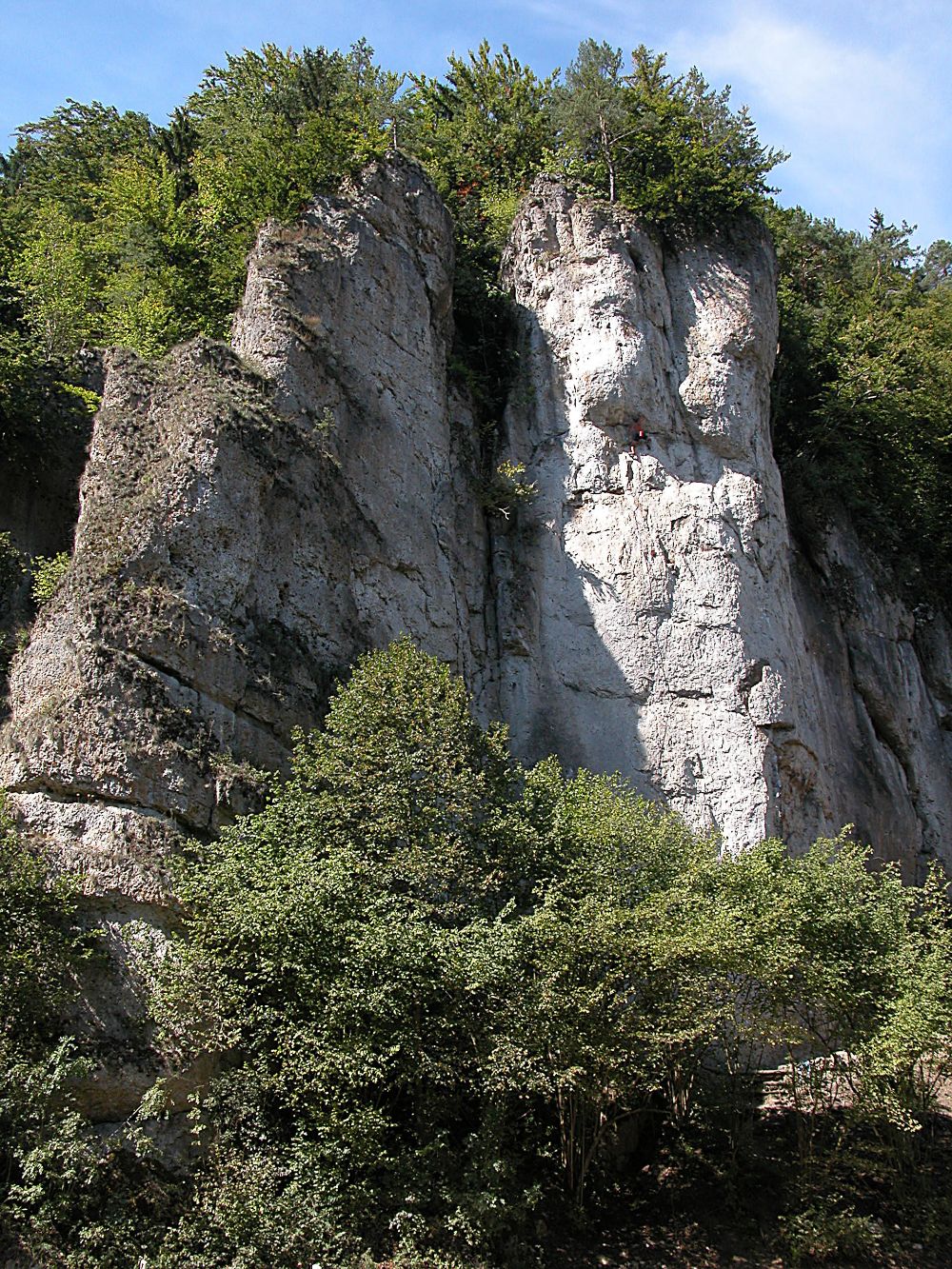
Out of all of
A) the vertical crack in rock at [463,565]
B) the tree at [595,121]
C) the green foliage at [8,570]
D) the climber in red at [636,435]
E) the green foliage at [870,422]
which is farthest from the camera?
the green foliage at [870,422]

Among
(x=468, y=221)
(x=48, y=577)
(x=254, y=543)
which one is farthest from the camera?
(x=468, y=221)

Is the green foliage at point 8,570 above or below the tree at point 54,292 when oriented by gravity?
below

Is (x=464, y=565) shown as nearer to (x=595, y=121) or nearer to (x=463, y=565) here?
(x=463, y=565)

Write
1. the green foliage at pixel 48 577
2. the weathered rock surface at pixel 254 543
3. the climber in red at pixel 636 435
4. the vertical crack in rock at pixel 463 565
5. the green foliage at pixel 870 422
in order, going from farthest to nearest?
the green foliage at pixel 870 422, the climber in red at pixel 636 435, the green foliage at pixel 48 577, the vertical crack in rock at pixel 463 565, the weathered rock surface at pixel 254 543

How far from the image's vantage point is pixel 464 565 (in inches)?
792

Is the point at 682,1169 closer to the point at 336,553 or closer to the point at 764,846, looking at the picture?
the point at 764,846

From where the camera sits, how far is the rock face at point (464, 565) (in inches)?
536

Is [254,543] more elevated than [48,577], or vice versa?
[254,543]

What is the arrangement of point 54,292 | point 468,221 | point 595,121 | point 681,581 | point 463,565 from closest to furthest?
point 54,292 < point 463,565 < point 681,581 < point 595,121 < point 468,221

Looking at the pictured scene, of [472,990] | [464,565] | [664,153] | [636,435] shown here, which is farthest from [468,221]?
[472,990]

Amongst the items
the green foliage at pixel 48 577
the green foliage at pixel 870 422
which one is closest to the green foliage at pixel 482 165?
the green foliage at pixel 870 422

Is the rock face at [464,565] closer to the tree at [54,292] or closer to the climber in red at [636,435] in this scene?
the climber in red at [636,435]

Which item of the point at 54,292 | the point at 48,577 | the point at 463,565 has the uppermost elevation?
the point at 54,292

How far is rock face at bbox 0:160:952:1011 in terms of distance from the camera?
13.6 metres
